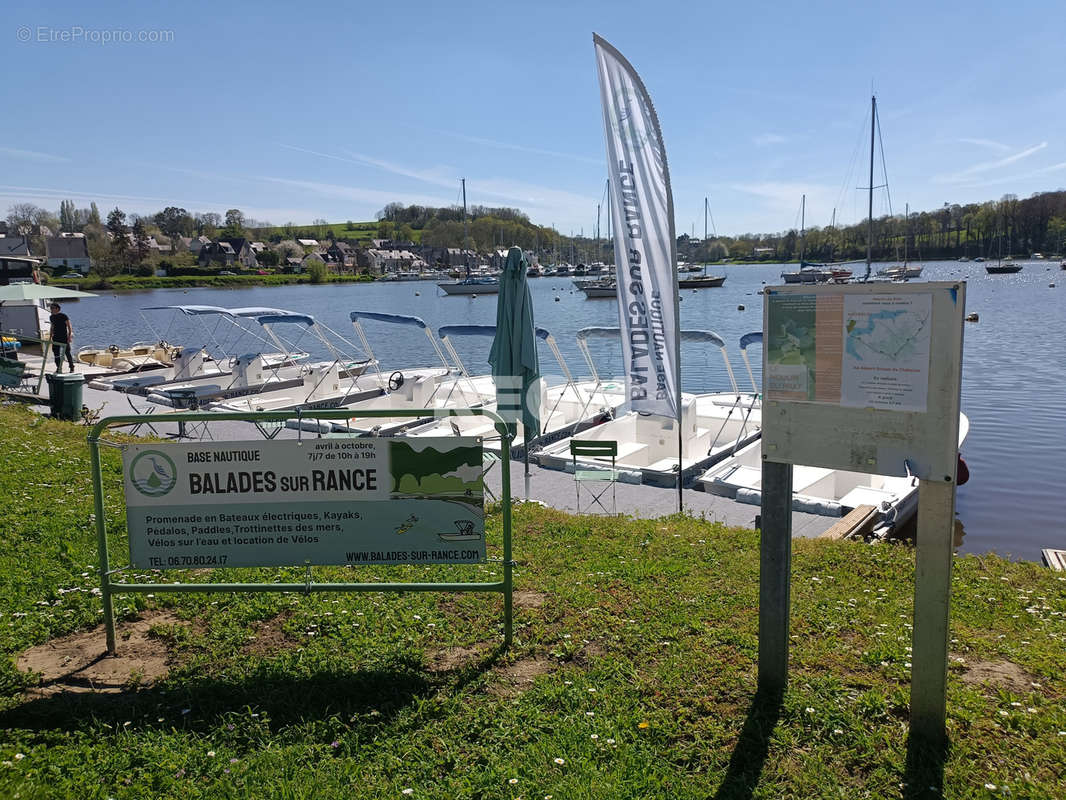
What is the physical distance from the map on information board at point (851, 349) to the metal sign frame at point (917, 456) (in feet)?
0.09

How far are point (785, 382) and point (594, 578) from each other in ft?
8.31

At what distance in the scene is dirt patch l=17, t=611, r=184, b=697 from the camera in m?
3.88

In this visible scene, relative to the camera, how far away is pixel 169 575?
550 cm

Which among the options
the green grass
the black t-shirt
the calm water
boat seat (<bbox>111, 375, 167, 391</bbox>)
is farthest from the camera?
boat seat (<bbox>111, 375, 167, 391</bbox>)

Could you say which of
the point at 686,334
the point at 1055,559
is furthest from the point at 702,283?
the point at 1055,559

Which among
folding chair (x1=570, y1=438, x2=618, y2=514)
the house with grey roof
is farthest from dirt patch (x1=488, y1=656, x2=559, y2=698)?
the house with grey roof

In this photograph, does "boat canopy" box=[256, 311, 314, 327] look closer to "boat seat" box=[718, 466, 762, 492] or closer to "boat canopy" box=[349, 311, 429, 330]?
"boat canopy" box=[349, 311, 429, 330]

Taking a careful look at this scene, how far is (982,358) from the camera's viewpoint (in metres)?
33.1

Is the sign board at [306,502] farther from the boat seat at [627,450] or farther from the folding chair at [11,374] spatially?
the folding chair at [11,374]

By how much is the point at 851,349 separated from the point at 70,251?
4878 inches

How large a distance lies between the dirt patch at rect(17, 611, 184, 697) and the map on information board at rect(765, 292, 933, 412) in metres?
3.52

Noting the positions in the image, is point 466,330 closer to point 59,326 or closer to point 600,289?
point 59,326

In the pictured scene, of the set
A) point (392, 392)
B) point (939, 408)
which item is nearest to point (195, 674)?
point (939, 408)

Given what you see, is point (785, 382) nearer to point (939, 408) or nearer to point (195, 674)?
point (939, 408)
